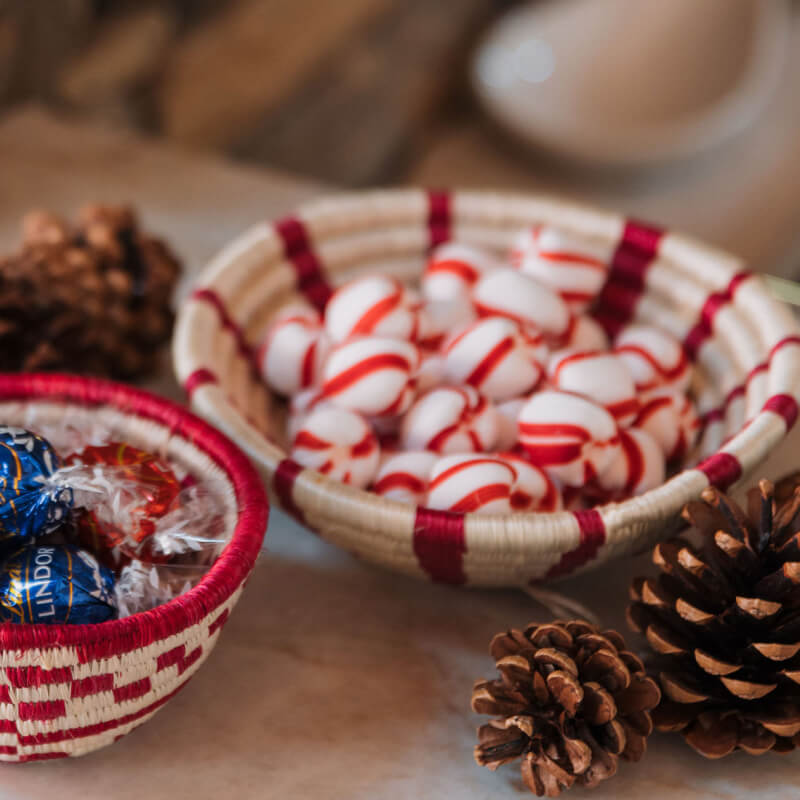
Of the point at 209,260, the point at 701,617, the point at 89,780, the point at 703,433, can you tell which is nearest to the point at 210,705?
the point at 89,780

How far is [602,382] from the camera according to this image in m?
0.75

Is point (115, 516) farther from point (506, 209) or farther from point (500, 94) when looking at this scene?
point (500, 94)

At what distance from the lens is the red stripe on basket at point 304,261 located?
2.90ft

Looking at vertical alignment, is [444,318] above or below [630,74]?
below

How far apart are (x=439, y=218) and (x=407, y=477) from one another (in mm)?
332

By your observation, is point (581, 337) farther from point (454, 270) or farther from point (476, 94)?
point (476, 94)

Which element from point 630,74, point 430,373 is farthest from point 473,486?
point 630,74

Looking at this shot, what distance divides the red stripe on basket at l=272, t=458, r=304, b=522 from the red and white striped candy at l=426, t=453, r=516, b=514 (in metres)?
0.10

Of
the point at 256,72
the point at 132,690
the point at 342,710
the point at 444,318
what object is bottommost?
the point at 342,710

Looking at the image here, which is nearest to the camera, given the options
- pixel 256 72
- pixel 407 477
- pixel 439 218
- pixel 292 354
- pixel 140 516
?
pixel 140 516

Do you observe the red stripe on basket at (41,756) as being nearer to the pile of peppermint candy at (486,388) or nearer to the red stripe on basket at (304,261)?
the pile of peppermint candy at (486,388)

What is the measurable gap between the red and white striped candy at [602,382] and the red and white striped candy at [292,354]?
0.21 m

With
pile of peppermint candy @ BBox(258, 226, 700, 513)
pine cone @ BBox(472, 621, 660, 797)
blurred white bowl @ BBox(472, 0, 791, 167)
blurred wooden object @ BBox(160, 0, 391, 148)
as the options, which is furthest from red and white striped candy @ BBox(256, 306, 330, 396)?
blurred white bowl @ BBox(472, 0, 791, 167)

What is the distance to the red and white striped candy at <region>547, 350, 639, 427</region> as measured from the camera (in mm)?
751
